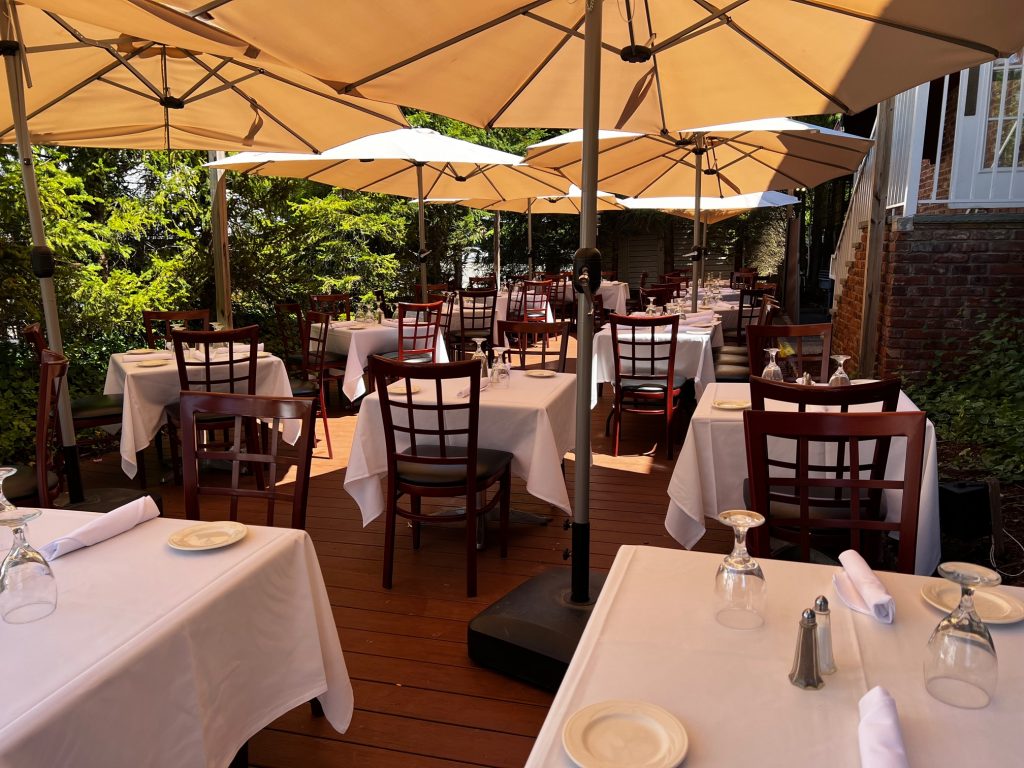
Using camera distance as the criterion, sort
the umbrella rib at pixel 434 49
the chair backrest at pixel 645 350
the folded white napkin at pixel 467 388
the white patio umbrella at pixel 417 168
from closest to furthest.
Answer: the umbrella rib at pixel 434 49 → the folded white napkin at pixel 467 388 → the chair backrest at pixel 645 350 → the white patio umbrella at pixel 417 168

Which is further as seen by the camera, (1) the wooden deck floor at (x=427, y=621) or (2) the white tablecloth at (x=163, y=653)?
(1) the wooden deck floor at (x=427, y=621)

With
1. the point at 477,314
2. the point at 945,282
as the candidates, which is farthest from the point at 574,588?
the point at 477,314

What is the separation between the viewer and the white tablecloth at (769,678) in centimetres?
104

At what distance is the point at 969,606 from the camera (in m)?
1.13

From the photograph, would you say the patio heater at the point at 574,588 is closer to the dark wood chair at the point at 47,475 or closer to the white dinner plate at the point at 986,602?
the white dinner plate at the point at 986,602

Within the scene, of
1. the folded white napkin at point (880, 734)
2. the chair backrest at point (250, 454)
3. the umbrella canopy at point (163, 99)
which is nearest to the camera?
the folded white napkin at point (880, 734)

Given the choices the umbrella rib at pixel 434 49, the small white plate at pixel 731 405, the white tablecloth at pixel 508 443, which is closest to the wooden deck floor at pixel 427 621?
the white tablecloth at pixel 508 443

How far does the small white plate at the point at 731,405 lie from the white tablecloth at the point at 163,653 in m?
2.11

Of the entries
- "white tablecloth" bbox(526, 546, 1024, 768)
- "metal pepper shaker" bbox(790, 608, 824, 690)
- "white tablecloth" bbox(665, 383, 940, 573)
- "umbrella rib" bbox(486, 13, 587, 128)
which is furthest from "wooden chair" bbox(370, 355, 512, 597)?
"metal pepper shaker" bbox(790, 608, 824, 690)

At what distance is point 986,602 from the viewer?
145 cm

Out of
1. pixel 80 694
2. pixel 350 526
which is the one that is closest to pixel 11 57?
pixel 350 526

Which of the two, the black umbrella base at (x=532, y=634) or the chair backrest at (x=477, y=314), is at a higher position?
the chair backrest at (x=477, y=314)

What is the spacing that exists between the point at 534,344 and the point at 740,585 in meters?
8.65

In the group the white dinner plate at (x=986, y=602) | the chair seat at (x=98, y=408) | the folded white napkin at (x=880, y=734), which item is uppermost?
the folded white napkin at (x=880, y=734)
